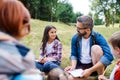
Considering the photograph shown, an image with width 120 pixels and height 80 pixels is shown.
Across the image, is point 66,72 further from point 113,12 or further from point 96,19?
point 96,19

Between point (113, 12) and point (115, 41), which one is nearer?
point (115, 41)

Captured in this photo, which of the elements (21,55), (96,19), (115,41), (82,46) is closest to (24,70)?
(21,55)

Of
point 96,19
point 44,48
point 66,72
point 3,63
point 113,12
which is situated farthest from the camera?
point 96,19

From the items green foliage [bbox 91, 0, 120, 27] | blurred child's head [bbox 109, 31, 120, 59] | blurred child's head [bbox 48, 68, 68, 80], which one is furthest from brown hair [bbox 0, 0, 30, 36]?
green foliage [bbox 91, 0, 120, 27]

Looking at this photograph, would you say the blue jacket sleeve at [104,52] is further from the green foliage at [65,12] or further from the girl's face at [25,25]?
the green foliage at [65,12]

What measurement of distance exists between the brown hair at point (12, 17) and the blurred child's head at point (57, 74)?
3.11m

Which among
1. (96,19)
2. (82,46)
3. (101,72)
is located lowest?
(96,19)

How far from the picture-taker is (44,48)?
21.0ft

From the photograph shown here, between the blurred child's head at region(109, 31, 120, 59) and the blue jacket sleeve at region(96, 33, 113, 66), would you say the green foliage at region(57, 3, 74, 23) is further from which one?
the blurred child's head at region(109, 31, 120, 59)

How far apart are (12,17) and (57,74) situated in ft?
10.8

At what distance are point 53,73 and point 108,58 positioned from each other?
909 mm

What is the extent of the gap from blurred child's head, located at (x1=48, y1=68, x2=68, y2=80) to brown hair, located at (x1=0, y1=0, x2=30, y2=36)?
3.11 meters

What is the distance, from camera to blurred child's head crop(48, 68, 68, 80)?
553 centimetres

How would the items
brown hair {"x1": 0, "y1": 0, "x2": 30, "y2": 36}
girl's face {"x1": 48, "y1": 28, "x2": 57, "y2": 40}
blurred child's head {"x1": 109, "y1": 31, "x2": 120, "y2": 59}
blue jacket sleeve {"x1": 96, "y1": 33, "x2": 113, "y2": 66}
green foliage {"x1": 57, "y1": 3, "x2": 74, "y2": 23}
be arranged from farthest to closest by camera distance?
green foliage {"x1": 57, "y1": 3, "x2": 74, "y2": 23}, girl's face {"x1": 48, "y1": 28, "x2": 57, "y2": 40}, blue jacket sleeve {"x1": 96, "y1": 33, "x2": 113, "y2": 66}, blurred child's head {"x1": 109, "y1": 31, "x2": 120, "y2": 59}, brown hair {"x1": 0, "y1": 0, "x2": 30, "y2": 36}
